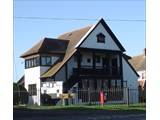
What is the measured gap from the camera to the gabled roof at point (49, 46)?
117ft

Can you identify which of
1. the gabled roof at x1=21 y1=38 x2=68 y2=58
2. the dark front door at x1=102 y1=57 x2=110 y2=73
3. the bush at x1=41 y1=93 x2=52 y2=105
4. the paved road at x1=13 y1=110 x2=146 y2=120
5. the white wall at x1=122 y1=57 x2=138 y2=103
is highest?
the gabled roof at x1=21 y1=38 x2=68 y2=58

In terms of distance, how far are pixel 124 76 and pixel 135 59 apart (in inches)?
643

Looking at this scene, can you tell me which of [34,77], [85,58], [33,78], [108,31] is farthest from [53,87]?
[108,31]

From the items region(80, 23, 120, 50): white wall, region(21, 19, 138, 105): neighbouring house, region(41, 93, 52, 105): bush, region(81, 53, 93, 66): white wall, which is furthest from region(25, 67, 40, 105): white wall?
region(80, 23, 120, 50): white wall

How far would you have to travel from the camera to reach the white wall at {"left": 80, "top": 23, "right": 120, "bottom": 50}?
116 feet

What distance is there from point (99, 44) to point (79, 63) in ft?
8.89

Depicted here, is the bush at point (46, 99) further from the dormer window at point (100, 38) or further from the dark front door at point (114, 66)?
the dark front door at point (114, 66)

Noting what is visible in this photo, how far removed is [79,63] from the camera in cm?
3484

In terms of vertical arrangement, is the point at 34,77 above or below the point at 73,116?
above

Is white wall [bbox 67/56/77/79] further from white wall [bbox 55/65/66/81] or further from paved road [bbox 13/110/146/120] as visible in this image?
paved road [bbox 13/110/146/120]

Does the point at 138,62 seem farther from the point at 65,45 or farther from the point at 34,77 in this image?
the point at 34,77

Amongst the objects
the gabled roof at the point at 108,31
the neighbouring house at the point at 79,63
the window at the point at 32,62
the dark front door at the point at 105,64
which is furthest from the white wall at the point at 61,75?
the dark front door at the point at 105,64
